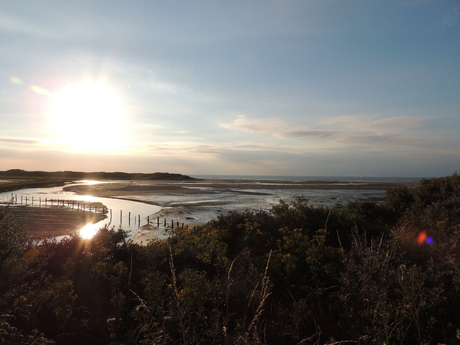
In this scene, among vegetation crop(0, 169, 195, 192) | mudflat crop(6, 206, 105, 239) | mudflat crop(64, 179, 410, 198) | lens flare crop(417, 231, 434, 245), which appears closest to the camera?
lens flare crop(417, 231, 434, 245)

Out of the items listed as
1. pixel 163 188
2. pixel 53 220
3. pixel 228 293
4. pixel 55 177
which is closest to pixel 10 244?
pixel 228 293

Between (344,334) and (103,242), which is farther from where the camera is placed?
(103,242)

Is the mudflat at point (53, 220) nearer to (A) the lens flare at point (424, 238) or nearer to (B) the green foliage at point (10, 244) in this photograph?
(B) the green foliage at point (10, 244)

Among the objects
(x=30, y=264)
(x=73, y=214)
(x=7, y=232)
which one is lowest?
(x=73, y=214)

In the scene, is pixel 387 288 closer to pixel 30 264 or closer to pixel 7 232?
pixel 30 264

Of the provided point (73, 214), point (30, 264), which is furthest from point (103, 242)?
point (73, 214)

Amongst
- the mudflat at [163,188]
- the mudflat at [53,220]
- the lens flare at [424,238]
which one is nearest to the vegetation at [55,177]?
the mudflat at [163,188]

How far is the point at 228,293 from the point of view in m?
3.46

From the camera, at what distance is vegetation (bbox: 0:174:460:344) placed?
404cm

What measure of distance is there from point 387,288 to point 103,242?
6.51 metres

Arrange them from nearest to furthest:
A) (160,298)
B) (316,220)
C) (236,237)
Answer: (160,298) → (236,237) → (316,220)

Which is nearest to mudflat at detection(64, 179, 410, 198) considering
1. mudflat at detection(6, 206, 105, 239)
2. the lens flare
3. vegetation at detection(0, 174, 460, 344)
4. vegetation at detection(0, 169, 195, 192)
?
vegetation at detection(0, 169, 195, 192)

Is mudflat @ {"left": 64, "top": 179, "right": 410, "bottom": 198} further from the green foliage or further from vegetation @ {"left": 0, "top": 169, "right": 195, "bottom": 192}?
the green foliage

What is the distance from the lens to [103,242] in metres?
7.83
